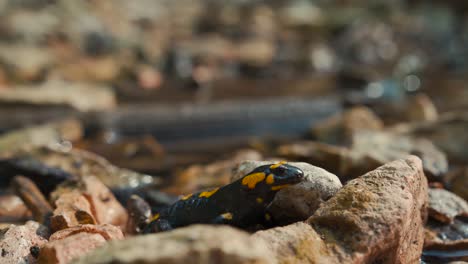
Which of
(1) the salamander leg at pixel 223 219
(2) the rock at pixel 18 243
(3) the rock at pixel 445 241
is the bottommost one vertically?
(3) the rock at pixel 445 241

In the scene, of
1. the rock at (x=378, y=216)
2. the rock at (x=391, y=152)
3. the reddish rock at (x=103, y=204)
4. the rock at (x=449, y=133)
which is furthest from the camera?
the rock at (x=449, y=133)

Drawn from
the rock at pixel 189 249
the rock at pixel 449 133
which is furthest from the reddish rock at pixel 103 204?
the rock at pixel 449 133

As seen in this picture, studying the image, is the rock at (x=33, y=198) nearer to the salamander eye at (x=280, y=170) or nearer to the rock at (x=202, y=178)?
the rock at (x=202, y=178)

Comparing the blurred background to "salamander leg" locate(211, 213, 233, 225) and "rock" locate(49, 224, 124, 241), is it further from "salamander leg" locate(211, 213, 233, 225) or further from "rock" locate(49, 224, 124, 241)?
"salamander leg" locate(211, 213, 233, 225)

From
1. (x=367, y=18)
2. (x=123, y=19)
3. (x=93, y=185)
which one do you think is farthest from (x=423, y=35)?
(x=93, y=185)

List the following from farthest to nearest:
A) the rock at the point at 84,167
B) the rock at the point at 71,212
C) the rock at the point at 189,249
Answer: the rock at the point at 84,167 < the rock at the point at 71,212 < the rock at the point at 189,249

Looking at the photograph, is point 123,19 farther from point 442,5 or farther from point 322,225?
point 322,225

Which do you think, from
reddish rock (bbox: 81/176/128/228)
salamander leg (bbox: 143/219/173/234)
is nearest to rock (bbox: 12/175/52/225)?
reddish rock (bbox: 81/176/128/228)

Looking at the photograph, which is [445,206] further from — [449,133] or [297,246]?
[449,133]
